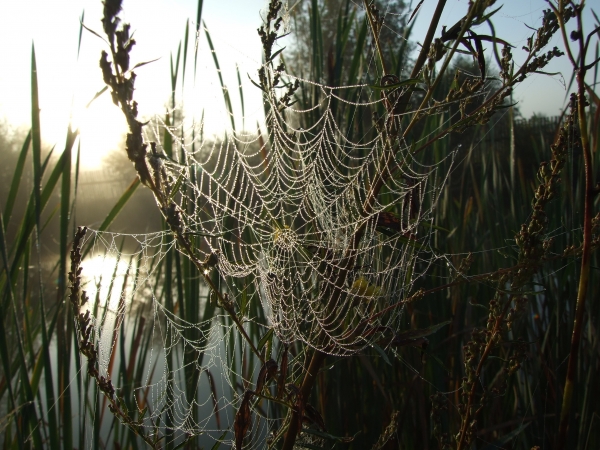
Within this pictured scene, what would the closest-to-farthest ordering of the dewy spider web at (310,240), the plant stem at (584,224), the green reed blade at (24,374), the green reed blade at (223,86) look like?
the plant stem at (584,224) → the dewy spider web at (310,240) → the green reed blade at (24,374) → the green reed blade at (223,86)

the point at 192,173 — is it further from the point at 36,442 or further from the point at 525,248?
the point at 525,248

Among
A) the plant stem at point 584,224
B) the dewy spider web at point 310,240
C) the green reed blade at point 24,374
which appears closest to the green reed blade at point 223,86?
the dewy spider web at point 310,240

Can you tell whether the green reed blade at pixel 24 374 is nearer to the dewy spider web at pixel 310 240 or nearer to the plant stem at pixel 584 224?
the dewy spider web at pixel 310 240

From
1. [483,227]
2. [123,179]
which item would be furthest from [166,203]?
[123,179]

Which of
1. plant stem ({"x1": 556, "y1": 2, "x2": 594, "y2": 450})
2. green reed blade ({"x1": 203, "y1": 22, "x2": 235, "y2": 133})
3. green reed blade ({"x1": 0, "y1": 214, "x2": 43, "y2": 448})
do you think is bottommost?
green reed blade ({"x1": 0, "y1": 214, "x2": 43, "y2": 448})

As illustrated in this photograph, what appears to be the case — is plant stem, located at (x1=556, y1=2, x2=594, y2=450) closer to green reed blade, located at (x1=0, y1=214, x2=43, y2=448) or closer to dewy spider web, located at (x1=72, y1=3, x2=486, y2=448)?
dewy spider web, located at (x1=72, y1=3, x2=486, y2=448)

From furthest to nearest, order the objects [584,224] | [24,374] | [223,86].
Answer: [223,86], [24,374], [584,224]

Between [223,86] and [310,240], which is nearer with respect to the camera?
[310,240]

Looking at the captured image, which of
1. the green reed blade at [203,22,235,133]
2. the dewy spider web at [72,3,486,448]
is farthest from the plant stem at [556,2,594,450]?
the green reed blade at [203,22,235,133]

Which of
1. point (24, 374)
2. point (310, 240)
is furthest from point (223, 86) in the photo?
point (24, 374)

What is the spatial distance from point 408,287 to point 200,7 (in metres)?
0.67

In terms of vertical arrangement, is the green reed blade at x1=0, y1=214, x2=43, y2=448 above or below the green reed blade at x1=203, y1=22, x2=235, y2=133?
below

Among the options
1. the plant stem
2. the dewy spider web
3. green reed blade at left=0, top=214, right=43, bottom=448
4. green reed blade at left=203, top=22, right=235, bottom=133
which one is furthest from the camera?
green reed blade at left=203, top=22, right=235, bottom=133

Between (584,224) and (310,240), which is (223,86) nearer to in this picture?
(310,240)
